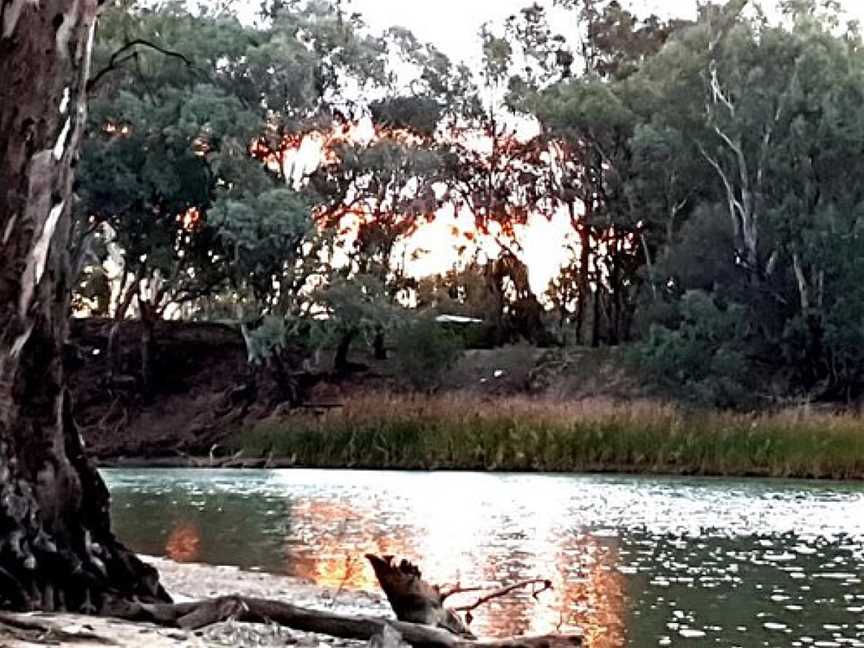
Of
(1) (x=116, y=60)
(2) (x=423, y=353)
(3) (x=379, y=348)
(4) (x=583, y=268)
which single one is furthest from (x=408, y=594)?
(4) (x=583, y=268)

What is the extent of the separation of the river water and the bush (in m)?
9.83

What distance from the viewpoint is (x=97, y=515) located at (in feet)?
21.9

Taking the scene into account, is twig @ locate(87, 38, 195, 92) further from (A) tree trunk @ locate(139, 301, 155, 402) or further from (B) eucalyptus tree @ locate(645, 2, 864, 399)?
(A) tree trunk @ locate(139, 301, 155, 402)

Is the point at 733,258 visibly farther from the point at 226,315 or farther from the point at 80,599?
the point at 80,599

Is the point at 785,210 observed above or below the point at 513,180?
below

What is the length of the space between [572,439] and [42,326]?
1619 centimetres

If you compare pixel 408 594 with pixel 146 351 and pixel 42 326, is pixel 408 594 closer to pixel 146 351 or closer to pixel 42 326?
pixel 42 326

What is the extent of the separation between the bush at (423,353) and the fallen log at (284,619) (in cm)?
2456

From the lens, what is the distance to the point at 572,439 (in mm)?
22125

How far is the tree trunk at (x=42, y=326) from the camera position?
6219 millimetres

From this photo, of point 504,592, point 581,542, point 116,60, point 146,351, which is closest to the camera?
point 504,592

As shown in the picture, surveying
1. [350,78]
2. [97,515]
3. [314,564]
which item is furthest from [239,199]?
[97,515]

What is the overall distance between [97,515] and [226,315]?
29.7m

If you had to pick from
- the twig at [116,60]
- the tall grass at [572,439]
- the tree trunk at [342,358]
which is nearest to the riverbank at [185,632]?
the twig at [116,60]
